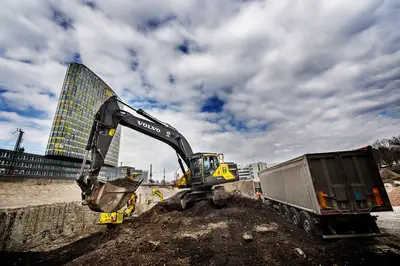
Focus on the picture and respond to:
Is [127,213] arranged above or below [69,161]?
below

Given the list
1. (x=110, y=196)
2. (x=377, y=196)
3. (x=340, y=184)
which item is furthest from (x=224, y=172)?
(x=377, y=196)

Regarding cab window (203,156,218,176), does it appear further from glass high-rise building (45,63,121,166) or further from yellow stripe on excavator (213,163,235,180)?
glass high-rise building (45,63,121,166)

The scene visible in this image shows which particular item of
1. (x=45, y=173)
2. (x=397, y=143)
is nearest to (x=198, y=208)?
(x=45, y=173)

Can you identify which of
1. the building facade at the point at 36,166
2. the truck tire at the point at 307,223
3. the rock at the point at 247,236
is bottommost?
the rock at the point at 247,236

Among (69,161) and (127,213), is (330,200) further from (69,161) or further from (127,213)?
(69,161)

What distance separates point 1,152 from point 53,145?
15751 millimetres

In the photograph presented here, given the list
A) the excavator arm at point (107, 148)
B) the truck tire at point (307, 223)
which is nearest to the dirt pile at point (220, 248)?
the truck tire at point (307, 223)

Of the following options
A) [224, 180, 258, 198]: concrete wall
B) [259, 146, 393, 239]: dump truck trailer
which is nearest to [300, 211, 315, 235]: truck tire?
[259, 146, 393, 239]: dump truck trailer

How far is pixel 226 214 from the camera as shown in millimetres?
9602

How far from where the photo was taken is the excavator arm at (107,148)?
22.1 ft

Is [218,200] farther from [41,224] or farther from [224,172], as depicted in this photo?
[41,224]

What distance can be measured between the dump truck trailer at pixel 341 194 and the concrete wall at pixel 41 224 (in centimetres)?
1236

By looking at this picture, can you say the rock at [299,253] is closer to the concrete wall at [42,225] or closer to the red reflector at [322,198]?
the red reflector at [322,198]

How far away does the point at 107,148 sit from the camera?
8266mm
